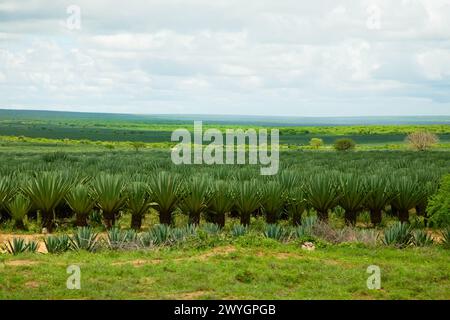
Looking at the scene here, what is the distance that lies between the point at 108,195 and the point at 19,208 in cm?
194

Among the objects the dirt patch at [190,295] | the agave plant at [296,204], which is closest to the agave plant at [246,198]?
the agave plant at [296,204]

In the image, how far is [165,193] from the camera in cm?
1553

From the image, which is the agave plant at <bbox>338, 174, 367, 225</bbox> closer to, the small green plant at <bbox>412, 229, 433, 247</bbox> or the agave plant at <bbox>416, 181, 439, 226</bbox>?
the agave plant at <bbox>416, 181, 439, 226</bbox>

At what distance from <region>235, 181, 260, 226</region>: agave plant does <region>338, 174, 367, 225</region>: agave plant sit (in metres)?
2.05

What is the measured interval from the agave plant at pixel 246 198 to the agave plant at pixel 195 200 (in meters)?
0.73

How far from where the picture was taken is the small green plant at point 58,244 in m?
11.5

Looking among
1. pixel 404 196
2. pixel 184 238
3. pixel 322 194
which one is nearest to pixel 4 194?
pixel 184 238

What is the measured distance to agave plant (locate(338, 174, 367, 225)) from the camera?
16.2m

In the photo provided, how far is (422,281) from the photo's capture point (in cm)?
934

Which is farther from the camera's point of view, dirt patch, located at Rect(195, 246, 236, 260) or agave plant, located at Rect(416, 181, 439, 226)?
agave plant, located at Rect(416, 181, 439, 226)

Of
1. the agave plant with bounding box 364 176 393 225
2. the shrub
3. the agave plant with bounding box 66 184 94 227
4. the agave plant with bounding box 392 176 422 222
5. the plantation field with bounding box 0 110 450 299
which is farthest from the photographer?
the shrub

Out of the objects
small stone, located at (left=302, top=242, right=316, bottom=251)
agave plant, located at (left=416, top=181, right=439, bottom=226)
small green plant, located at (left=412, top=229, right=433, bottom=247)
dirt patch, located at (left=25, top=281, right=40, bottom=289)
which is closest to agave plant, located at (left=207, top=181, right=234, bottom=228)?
small stone, located at (left=302, top=242, right=316, bottom=251)

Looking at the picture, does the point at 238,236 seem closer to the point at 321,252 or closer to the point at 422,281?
the point at 321,252

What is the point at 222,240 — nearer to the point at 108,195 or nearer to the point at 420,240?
the point at 420,240
